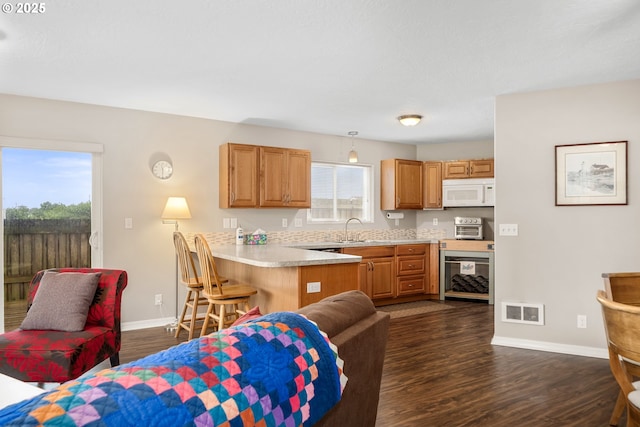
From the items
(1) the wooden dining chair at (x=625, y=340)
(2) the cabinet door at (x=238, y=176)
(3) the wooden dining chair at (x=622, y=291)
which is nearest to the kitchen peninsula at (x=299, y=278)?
(2) the cabinet door at (x=238, y=176)

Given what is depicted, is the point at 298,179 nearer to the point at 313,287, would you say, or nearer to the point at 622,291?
the point at 313,287

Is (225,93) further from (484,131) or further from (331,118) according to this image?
(484,131)

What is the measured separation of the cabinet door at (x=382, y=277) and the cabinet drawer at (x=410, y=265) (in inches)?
5.3

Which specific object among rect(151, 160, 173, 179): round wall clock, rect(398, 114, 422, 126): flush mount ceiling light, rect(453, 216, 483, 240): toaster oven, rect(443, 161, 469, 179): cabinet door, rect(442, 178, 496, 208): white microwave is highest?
rect(398, 114, 422, 126): flush mount ceiling light

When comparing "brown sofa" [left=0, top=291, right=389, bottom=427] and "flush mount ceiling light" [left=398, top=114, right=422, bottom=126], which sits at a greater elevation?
"flush mount ceiling light" [left=398, top=114, right=422, bottom=126]

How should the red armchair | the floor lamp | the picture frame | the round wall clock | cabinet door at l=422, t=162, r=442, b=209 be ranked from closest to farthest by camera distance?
the red armchair
the picture frame
the floor lamp
the round wall clock
cabinet door at l=422, t=162, r=442, b=209

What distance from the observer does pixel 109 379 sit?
808 millimetres

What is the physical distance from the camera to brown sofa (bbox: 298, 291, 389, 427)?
1.53 meters

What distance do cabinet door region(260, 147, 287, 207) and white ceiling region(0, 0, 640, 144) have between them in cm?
72

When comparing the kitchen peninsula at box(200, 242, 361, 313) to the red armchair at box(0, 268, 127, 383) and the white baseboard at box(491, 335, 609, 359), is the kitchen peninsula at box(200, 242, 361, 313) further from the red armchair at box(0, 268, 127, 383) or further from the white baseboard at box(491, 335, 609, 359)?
the white baseboard at box(491, 335, 609, 359)

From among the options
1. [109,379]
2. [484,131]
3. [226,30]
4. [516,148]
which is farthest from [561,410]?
[484,131]

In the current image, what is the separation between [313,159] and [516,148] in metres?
2.86

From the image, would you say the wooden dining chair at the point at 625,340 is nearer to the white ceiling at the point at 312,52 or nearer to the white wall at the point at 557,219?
the white ceiling at the point at 312,52

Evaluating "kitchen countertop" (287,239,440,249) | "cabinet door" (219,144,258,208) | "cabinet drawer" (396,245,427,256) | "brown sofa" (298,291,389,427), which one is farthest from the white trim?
"cabinet drawer" (396,245,427,256)
